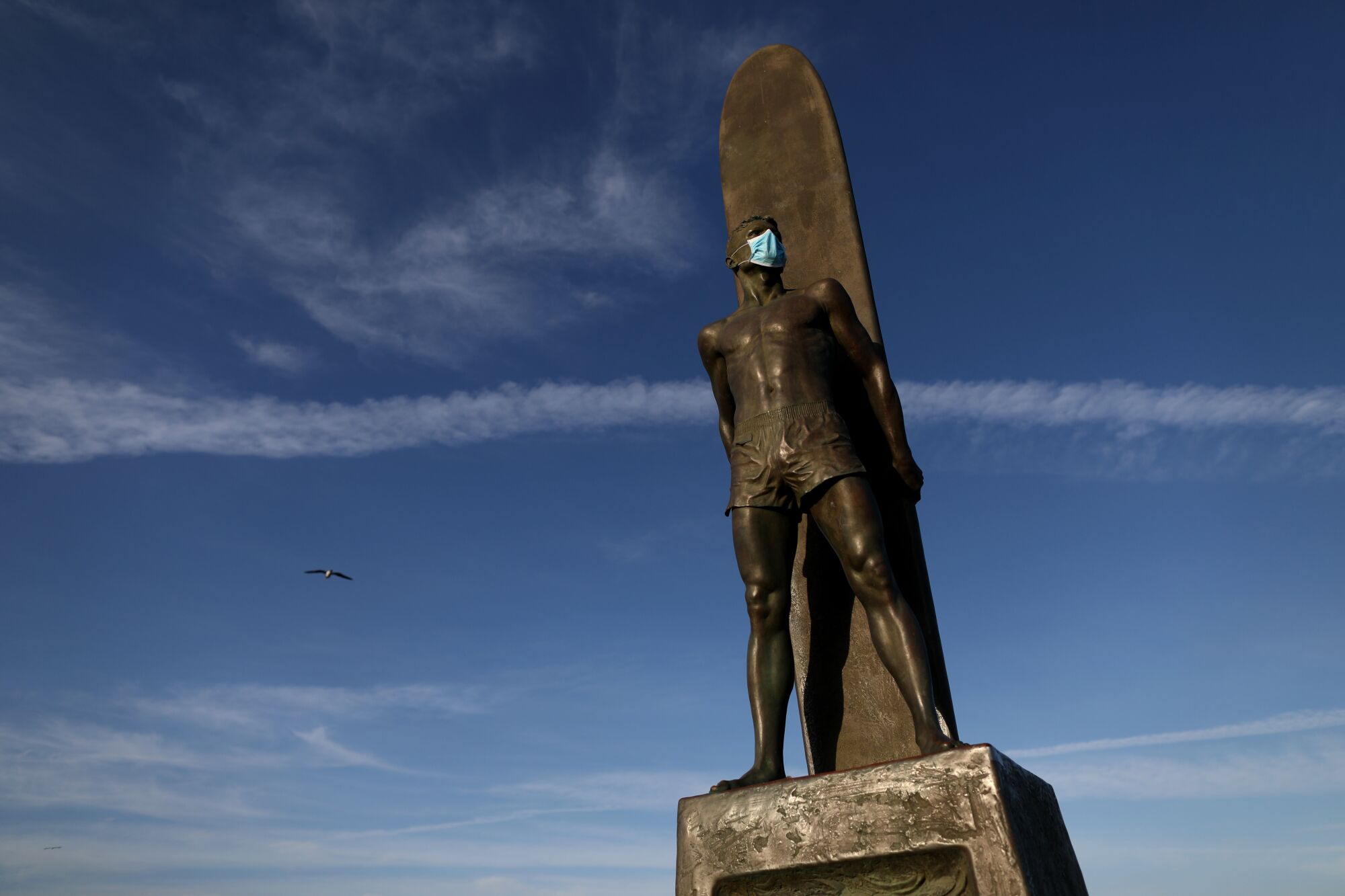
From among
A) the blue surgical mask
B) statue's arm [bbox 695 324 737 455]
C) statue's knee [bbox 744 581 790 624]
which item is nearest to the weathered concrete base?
statue's knee [bbox 744 581 790 624]

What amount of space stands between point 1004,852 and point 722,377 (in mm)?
2565

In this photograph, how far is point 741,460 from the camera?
4.70 m

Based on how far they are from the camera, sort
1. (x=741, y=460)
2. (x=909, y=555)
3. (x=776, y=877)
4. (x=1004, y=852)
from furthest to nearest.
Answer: (x=909, y=555) < (x=741, y=460) < (x=776, y=877) < (x=1004, y=852)

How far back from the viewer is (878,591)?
4219 millimetres

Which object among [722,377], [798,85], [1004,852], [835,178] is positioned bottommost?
[1004,852]

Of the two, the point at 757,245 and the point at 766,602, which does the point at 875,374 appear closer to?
the point at 757,245

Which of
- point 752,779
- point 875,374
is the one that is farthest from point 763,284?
point 752,779

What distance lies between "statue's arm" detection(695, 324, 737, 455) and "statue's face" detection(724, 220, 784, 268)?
1.18ft

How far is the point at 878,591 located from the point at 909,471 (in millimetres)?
838

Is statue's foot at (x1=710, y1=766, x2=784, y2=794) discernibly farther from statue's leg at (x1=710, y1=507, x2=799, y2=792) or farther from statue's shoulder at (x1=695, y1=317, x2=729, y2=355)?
statue's shoulder at (x1=695, y1=317, x2=729, y2=355)

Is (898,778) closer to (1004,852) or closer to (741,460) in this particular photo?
(1004,852)

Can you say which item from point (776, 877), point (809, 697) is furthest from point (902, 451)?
point (776, 877)

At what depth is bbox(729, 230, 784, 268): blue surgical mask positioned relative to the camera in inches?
200

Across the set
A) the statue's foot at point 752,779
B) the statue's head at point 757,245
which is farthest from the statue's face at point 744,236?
the statue's foot at point 752,779
